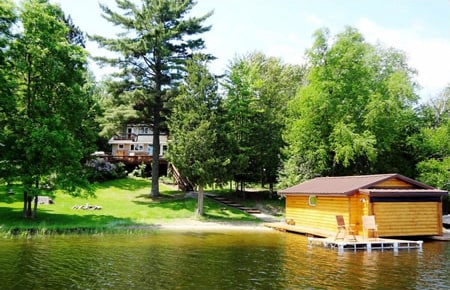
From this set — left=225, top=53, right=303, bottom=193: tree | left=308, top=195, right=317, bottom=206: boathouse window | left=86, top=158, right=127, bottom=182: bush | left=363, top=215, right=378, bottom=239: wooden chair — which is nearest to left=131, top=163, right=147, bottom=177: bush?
left=86, top=158, right=127, bottom=182: bush

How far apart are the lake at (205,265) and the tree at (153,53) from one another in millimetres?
15169

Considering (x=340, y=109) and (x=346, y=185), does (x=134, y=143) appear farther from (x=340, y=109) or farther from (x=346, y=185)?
(x=346, y=185)

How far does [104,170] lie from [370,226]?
2722cm

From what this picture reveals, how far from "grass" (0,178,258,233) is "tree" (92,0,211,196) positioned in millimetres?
2805

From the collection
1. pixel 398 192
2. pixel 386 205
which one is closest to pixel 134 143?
pixel 386 205

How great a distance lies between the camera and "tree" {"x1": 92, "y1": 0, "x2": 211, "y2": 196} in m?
32.3

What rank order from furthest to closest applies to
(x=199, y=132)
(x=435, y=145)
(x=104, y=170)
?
(x=104, y=170)
(x=435, y=145)
(x=199, y=132)

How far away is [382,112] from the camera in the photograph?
30.7 meters

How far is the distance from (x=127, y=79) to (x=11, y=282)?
82.6 feet

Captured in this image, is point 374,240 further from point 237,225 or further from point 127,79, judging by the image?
point 127,79

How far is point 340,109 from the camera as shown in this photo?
103 ft

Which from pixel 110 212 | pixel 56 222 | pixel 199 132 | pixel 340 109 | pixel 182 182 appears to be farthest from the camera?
pixel 182 182

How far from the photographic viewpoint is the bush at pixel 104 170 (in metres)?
38.0

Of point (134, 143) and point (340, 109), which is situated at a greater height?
point (340, 109)
